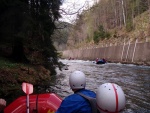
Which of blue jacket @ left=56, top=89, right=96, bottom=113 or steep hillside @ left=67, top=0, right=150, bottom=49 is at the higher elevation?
steep hillside @ left=67, top=0, right=150, bottom=49

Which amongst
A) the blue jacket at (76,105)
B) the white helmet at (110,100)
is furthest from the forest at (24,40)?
the white helmet at (110,100)

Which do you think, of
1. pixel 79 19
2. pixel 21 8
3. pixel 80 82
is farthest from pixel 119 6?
pixel 80 82

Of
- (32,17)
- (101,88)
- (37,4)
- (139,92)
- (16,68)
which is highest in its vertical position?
(37,4)

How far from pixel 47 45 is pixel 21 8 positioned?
3.54 m

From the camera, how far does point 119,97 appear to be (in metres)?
2.32

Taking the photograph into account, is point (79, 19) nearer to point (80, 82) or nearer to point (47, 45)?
point (47, 45)

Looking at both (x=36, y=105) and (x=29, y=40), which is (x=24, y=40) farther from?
(x=36, y=105)

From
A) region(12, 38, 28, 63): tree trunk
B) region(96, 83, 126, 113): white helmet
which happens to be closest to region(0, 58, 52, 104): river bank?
region(12, 38, 28, 63): tree trunk

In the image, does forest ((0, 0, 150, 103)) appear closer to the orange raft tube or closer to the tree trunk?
the tree trunk

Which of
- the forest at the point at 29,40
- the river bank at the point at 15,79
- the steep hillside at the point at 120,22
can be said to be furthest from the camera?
the steep hillside at the point at 120,22

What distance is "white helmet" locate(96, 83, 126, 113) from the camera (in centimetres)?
229

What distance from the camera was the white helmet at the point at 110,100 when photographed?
90.1 inches

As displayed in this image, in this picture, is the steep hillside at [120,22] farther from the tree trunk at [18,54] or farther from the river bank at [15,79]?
the river bank at [15,79]

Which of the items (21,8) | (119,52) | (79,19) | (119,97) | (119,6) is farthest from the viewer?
(119,6)
